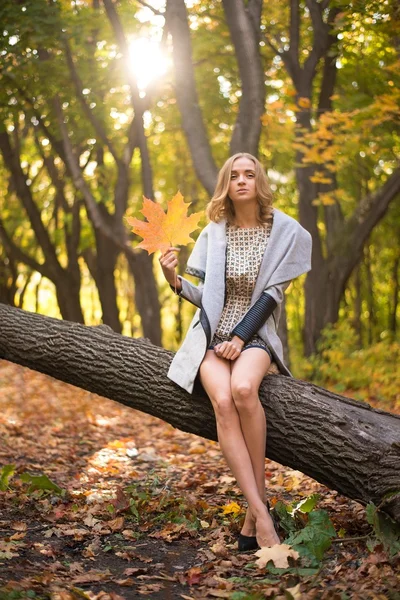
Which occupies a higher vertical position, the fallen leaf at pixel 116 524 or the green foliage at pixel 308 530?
the green foliage at pixel 308 530

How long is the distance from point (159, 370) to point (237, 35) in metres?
5.05

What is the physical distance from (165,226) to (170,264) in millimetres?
242

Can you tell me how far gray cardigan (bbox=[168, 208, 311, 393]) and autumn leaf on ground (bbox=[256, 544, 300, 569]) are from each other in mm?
1048

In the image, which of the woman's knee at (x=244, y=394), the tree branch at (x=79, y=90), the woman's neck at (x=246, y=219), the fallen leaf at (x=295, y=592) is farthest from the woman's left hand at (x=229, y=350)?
the tree branch at (x=79, y=90)

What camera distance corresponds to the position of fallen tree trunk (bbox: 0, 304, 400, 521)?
12.3 ft

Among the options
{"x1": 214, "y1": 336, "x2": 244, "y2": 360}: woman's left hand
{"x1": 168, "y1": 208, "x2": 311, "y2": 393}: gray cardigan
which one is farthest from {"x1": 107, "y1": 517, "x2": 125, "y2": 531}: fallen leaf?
{"x1": 214, "y1": 336, "x2": 244, "y2": 360}: woman's left hand

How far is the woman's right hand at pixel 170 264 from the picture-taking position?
4.15 meters

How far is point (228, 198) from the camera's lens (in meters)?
4.51

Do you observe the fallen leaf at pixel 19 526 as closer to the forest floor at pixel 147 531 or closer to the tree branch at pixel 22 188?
the forest floor at pixel 147 531

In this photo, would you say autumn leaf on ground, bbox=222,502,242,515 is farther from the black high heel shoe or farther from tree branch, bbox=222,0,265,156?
tree branch, bbox=222,0,265,156

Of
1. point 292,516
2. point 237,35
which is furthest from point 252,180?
point 237,35

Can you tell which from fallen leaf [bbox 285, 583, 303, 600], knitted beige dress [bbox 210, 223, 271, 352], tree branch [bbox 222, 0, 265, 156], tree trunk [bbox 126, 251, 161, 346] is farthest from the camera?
tree trunk [bbox 126, 251, 161, 346]

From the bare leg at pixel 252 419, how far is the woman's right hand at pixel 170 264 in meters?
0.69

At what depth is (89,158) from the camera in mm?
13531
